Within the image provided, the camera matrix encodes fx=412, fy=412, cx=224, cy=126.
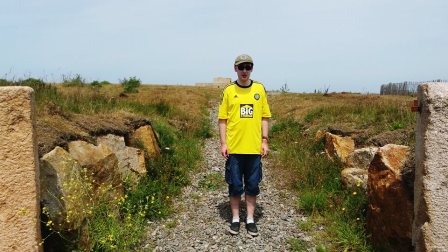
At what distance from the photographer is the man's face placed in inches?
224

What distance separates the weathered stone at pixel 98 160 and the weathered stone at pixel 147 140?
182cm

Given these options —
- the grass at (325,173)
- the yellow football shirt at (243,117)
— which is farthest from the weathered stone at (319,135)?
the yellow football shirt at (243,117)

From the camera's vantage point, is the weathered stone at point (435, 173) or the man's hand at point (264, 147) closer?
the weathered stone at point (435, 173)

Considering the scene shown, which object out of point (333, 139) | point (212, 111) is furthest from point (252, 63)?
point (212, 111)

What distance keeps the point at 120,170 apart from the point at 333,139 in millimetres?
4574

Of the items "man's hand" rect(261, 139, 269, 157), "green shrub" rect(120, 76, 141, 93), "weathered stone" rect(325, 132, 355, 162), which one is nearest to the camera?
"man's hand" rect(261, 139, 269, 157)

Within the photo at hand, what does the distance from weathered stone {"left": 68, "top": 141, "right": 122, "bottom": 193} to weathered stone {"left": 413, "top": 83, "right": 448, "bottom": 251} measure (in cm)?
400

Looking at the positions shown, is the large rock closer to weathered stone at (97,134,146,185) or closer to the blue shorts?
the blue shorts

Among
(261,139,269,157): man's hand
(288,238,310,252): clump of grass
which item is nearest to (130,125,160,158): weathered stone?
(261,139,269,157): man's hand

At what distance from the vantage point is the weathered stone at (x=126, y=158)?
6992 mm

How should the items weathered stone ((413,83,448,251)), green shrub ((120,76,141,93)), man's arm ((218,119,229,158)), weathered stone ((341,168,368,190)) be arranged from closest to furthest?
weathered stone ((413,83,448,251))
man's arm ((218,119,229,158))
weathered stone ((341,168,368,190))
green shrub ((120,76,141,93))

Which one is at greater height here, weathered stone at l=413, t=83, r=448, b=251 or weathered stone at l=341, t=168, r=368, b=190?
weathered stone at l=413, t=83, r=448, b=251

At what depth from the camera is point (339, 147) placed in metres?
8.60

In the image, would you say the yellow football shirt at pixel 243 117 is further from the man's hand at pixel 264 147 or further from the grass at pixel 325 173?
the grass at pixel 325 173
